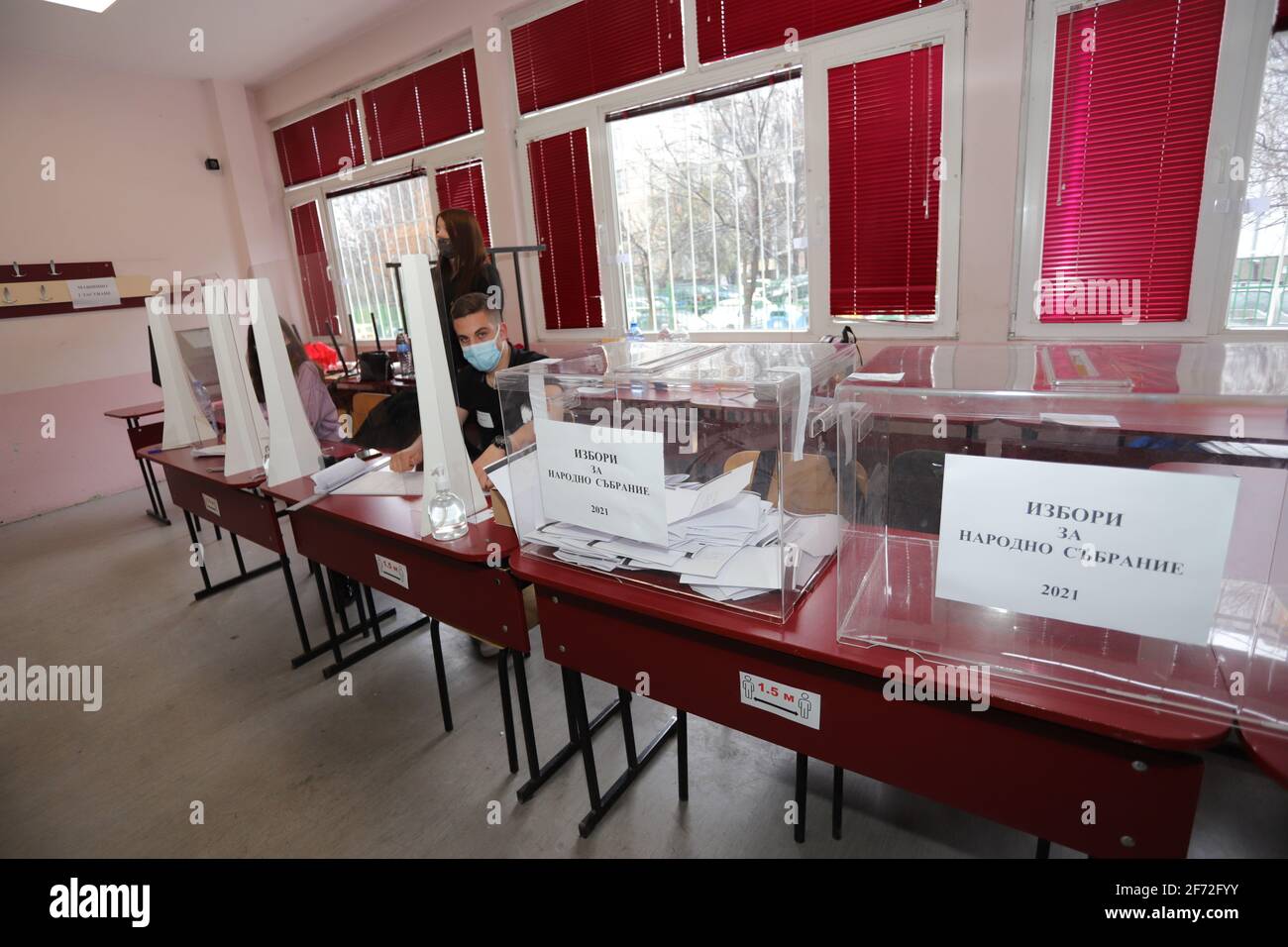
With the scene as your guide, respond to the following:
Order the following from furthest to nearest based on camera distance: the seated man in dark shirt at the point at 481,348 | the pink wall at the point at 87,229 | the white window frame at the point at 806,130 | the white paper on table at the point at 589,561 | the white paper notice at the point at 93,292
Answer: the white paper notice at the point at 93,292
the pink wall at the point at 87,229
the white window frame at the point at 806,130
the seated man in dark shirt at the point at 481,348
the white paper on table at the point at 589,561

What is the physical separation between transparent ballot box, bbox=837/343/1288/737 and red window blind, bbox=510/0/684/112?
3.17 meters

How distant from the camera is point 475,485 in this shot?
159 centimetres

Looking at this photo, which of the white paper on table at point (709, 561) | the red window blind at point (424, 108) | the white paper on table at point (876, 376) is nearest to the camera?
the white paper on table at point (876, 376)

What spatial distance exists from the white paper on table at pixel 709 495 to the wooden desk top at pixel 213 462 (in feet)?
5.31

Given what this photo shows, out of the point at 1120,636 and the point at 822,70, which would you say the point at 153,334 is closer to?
the point at 822,70

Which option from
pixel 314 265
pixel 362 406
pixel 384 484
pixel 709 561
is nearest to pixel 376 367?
pixel 362 406

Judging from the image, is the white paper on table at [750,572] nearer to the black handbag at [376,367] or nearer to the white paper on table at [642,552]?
the white paper on table at [642,552]

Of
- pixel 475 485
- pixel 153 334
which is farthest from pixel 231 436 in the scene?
pixel 475 485

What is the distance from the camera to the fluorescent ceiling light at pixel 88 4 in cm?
371

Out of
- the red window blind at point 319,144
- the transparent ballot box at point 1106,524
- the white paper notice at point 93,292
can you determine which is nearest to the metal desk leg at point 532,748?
the transparent ballot box at point 1106,524

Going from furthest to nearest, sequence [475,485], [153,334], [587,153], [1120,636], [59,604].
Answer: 1. [587,153]
2. [59,604]
3. [153,334]
4. [475,485]
5. [1120,636]

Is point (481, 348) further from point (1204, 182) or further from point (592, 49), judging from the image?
point (592, 49)

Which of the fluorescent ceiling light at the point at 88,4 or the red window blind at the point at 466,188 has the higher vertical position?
the fluorescent ceiling light at the point at 88,4
